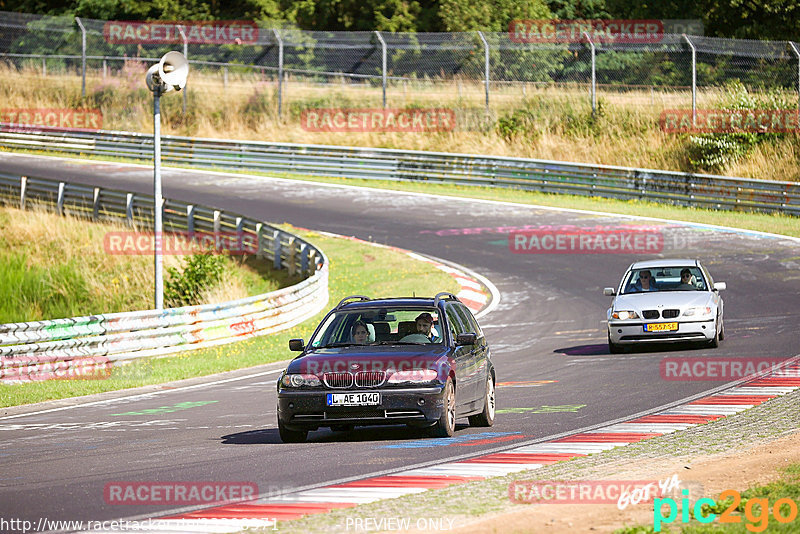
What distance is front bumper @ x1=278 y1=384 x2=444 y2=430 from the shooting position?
1071cm

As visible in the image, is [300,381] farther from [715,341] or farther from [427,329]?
[715,341]

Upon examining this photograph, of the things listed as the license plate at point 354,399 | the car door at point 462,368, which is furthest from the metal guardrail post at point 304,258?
the license plate at point 354,399

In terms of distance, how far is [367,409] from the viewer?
10781 mm

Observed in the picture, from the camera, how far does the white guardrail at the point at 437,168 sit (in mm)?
35312

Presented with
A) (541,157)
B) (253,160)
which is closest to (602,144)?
(541,157)

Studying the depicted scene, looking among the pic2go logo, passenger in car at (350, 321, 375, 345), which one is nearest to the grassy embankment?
passenger in car at (350, 321, 375, 345)

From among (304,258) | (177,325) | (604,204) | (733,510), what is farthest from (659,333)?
(604,204)

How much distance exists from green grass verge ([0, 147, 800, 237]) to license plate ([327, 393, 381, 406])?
22.8 metres

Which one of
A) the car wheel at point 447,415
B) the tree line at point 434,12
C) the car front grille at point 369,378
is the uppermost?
the tree line at point 434,12

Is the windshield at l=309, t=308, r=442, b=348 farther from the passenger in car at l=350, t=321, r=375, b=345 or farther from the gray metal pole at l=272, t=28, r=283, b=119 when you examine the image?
the gray metal pole at l=272, t=28, r=283, b=119

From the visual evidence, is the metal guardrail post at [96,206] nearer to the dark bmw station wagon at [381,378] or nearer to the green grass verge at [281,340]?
the green grass verge at [281,340]

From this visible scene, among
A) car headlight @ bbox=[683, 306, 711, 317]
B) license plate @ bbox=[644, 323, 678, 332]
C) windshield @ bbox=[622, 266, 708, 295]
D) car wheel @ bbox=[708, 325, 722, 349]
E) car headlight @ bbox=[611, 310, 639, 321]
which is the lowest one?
car wheel @ bbox=[708, 325, 722, 349]

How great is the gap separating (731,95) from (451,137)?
10.8m

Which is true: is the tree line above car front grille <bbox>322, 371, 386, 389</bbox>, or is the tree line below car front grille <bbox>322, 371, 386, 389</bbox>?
above
